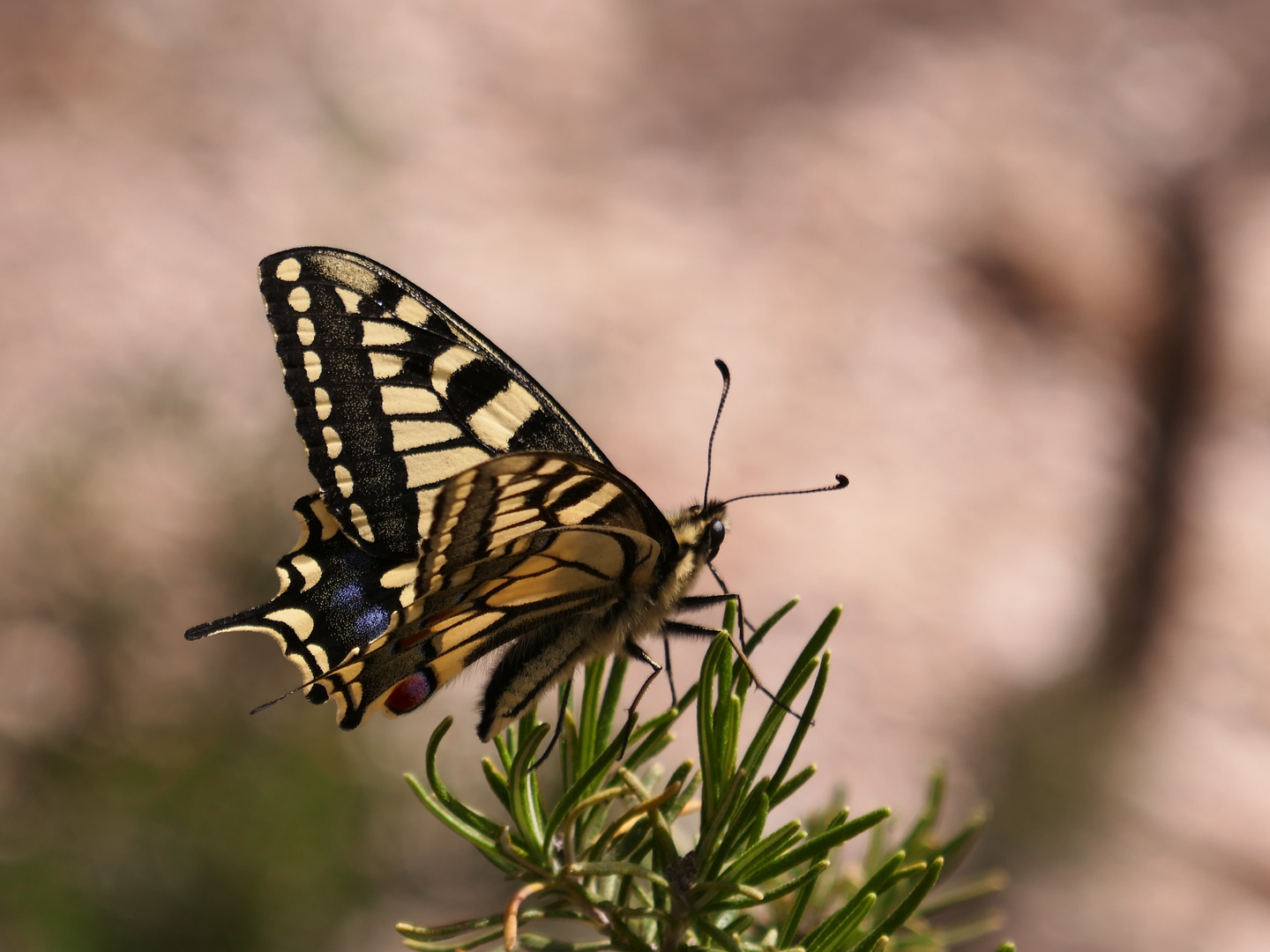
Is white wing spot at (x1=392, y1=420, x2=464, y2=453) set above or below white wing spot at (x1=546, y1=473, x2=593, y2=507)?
above

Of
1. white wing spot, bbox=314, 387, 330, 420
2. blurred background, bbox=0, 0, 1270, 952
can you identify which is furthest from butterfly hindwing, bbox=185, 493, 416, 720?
blurred background, bbox=0, 0, 1270, 952

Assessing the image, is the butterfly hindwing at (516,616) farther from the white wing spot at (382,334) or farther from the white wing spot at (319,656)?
the white wing spot at (382,334)

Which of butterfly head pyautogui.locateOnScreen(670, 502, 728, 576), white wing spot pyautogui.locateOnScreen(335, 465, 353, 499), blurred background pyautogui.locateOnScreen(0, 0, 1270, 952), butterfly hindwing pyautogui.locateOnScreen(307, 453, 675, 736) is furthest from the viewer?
blurred background pyautogui.locateOnScreen(0, 0, 1270, 952)

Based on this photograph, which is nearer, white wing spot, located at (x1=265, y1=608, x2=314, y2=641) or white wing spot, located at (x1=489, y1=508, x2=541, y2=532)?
white wing spot, located at (x1=489, y1=508, x2=541, y2=532)

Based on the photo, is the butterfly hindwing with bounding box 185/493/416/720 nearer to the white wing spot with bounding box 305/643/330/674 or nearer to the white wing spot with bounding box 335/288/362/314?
the white wing spot with bounding box 305/643/330/674

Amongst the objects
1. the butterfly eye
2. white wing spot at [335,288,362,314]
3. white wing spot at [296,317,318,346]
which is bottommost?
the butterfly eye

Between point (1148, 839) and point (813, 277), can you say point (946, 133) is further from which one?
point (1148, 839)

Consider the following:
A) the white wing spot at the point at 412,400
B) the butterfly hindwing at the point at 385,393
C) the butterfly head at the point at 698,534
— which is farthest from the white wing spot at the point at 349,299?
the butterfly head at the point at 698,534

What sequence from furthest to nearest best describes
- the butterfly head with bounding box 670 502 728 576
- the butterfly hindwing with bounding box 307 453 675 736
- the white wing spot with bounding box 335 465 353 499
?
the white wing spot with bounding box 335 465 353 499 < the butterfly head with bounding box 670 502 728 576 < the butterfly hindwing with bounding box 307 453 675 736

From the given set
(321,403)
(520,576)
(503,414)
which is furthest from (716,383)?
(520,576)
